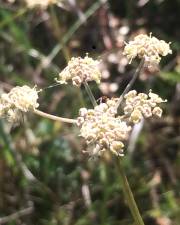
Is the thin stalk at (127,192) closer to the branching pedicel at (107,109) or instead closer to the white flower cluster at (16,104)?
the branching pedicel at (107,109)

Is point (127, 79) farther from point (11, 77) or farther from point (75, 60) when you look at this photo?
point (75, 60)

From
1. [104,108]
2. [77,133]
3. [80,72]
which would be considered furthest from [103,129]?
[77,133]

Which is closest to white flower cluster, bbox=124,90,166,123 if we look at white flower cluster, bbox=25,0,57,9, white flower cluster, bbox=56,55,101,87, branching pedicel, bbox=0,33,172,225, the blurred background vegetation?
branching pedicel, bbox=0,33,172,225

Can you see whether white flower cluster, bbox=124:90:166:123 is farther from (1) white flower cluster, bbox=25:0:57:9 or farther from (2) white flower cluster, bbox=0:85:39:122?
(1) white flower cluster, bbox=25:0:57:9

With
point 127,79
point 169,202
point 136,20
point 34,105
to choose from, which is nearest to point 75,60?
point 34,105

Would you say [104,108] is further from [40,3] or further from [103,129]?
[40,3]
